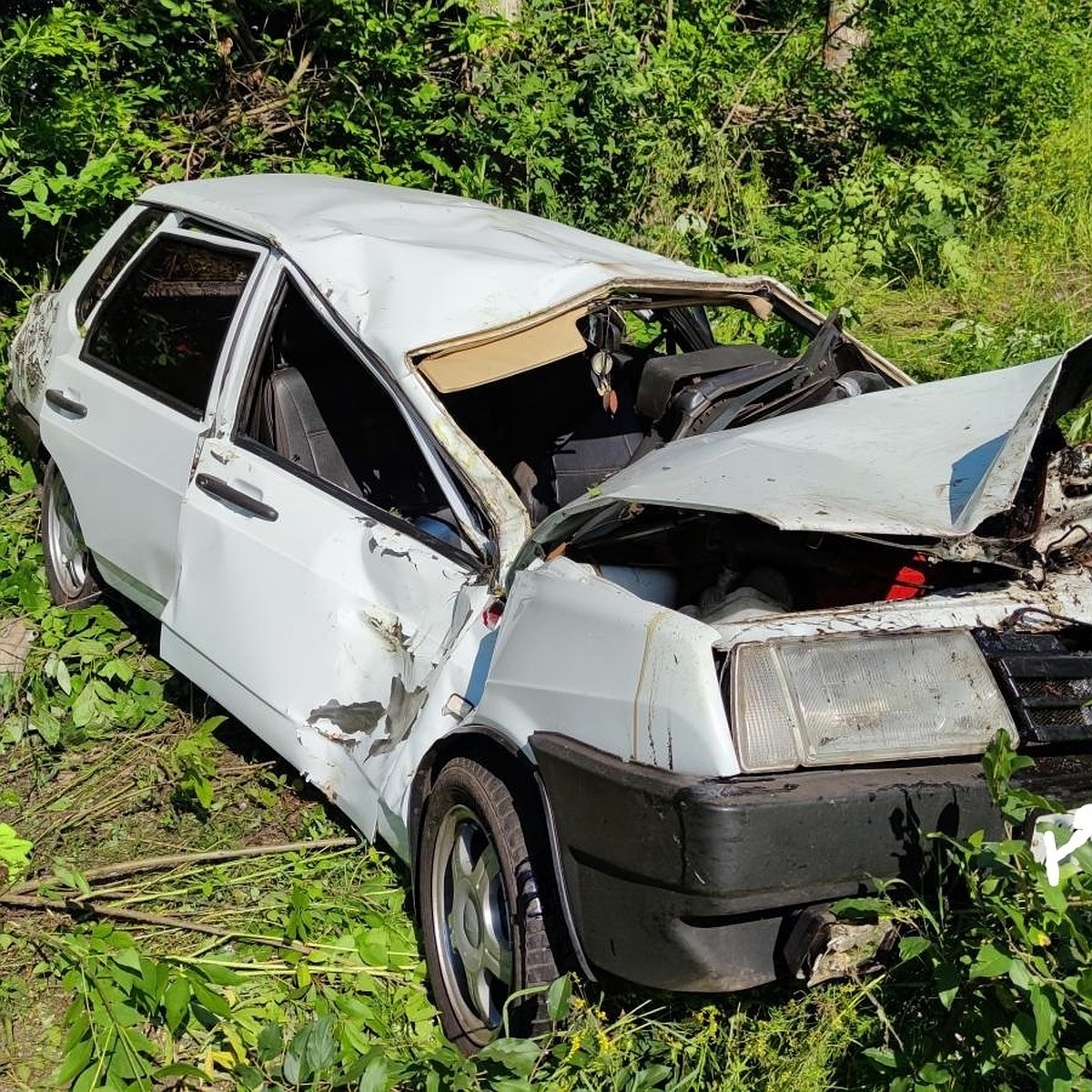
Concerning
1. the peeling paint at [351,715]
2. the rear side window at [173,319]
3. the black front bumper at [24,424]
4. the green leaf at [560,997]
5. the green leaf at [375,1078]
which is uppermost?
the rear side window at [173,319]

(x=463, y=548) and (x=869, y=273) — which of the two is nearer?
(x=463, y=548)

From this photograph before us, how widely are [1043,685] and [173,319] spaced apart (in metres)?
2.78

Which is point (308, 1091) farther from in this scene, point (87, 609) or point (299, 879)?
point (87, 609)

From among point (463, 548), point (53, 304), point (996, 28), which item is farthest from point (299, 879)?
point (996, 28)

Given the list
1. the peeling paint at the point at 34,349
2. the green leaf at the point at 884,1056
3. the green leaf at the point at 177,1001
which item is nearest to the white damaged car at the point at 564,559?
the peeling paint at the point at 34,349

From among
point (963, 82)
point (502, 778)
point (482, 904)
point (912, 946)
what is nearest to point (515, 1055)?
point (482, 904)

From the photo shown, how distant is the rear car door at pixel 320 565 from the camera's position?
3127mm

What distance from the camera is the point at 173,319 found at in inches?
159

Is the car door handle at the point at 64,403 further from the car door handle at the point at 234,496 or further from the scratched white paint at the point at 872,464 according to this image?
the scratched white paint at the point at 872,464

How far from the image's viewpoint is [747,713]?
2.28m

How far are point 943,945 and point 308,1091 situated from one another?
1316 millimetres

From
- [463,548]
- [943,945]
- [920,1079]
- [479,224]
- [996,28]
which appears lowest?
[920,1079]

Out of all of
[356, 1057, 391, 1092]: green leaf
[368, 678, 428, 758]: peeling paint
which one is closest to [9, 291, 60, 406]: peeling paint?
[368, 678, 428, 758]: peeling paint

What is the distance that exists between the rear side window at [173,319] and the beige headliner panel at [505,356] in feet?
2.82
